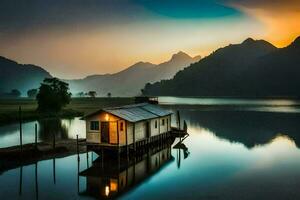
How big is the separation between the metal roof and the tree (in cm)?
6751

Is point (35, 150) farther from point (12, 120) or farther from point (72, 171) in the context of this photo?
point (12, 120)

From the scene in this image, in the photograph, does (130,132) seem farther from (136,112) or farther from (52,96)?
(52,96)

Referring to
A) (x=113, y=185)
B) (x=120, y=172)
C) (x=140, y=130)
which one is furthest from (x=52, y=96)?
(x=113, y=185)

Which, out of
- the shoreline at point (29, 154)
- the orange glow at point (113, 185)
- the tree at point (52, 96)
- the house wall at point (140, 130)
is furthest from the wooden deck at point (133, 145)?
the tree at point (52, 96)

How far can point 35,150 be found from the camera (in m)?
49.0

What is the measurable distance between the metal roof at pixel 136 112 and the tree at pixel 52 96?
6751 cm

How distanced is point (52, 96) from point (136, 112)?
240 feet

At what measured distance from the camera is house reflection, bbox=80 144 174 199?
116 ft

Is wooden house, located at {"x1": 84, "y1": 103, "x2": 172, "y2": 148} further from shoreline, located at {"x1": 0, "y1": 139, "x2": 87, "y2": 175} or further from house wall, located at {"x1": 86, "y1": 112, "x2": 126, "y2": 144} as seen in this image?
shoreline, located at {"x1": 0, "y1": 139, "x2": 87, "y2": 175}

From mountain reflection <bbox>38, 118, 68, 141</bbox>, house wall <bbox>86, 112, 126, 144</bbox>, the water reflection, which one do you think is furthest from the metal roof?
mountain reflection <bbox>38, 118, 68, 141</bbox>

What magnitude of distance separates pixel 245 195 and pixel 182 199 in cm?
639

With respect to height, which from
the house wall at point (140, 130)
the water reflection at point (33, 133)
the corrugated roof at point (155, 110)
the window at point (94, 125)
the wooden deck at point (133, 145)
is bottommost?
the water reflection at point (33, 133)

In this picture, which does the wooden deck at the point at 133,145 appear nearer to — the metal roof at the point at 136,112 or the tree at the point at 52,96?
the metal roof at the point at 136,112

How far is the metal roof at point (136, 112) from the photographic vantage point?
46.1 m
